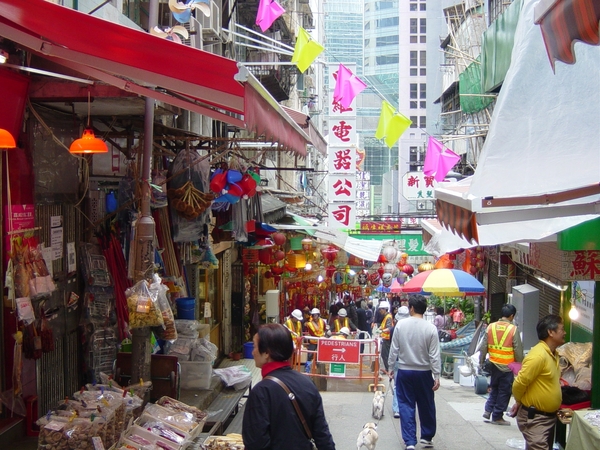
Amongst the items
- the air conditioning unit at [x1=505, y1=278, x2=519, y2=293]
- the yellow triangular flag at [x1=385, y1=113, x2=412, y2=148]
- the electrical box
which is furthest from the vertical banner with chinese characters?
the electrical box

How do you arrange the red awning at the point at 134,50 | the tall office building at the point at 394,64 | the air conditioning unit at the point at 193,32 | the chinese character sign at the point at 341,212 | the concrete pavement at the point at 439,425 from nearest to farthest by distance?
the red awning at the point at 134,50, the concrete pavement at the point at 439,425, the air conditioning unit at the point at 193,32, the chinese character sign at the point at 341,212, the tall office building at the point at 394,64

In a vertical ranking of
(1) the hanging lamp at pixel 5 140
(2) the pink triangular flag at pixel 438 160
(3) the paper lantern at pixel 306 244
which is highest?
(2) the pink triangular flag at pixel 438 160

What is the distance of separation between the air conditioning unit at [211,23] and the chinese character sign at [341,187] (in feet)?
18.1

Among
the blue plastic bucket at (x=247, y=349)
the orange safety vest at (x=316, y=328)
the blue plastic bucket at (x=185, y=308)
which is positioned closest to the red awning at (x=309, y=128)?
the blue plastic bucket at (x=185, y=308)

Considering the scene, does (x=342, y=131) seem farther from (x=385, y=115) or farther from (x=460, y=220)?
(x=460, y=220)

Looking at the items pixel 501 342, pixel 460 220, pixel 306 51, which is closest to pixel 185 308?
pixel 501 342

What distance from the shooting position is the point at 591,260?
7.36m

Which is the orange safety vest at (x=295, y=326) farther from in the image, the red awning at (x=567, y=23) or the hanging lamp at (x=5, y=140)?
the red awning at (x=567, y=23)

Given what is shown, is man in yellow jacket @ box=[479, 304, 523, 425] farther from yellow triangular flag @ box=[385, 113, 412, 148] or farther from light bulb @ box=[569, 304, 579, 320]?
yellow triangular flag @ box=[385, 113, 412, 148]

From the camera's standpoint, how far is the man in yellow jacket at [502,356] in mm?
10219

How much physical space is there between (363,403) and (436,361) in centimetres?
391

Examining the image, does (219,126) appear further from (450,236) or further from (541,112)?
(541,112)

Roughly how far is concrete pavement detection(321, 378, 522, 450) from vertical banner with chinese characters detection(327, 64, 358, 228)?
690cm

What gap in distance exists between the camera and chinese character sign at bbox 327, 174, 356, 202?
19.0 meters
